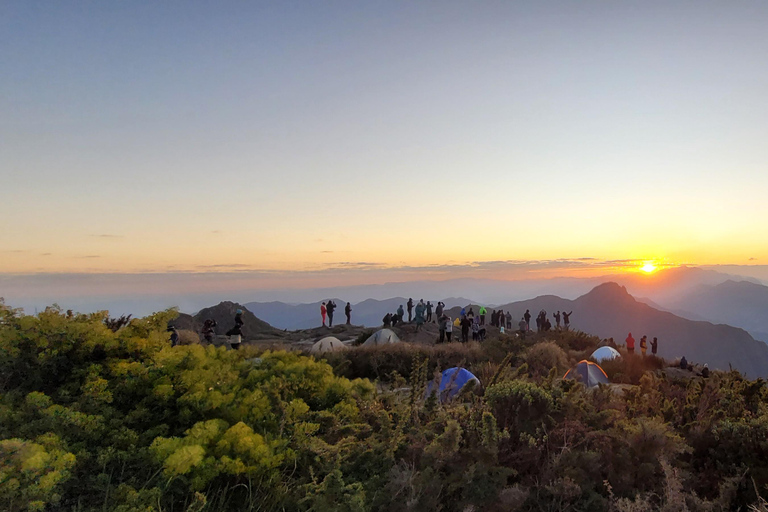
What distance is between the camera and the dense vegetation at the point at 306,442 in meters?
3.23

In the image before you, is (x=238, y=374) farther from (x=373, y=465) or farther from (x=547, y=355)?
(x=547, y=355)

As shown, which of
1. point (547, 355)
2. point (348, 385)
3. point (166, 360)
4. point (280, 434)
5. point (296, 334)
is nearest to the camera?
point (280, 434)

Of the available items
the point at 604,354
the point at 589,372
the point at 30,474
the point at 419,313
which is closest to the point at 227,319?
the point at 419,313

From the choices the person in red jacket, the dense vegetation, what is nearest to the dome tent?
the person in red jacket

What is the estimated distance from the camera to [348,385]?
16.9 feet

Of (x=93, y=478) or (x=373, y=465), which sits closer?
(x=93, y=478)

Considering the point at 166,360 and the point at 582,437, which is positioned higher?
the point at 166,360

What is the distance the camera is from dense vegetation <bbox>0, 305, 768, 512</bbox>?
3.23 meters

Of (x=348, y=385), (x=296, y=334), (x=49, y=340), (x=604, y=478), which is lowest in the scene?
(x=296, y=334)

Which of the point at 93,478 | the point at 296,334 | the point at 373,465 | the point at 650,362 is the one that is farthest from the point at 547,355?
the point at 296,334

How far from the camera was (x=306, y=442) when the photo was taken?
4016mm

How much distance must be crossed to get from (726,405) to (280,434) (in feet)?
15.1

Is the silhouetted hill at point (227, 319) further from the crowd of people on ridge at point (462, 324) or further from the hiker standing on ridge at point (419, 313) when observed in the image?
the hiker standing on ridge at point (419, 313)

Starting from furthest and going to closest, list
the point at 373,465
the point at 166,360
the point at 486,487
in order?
the point at 166,360
the point at 373,465
the point at 486,487
